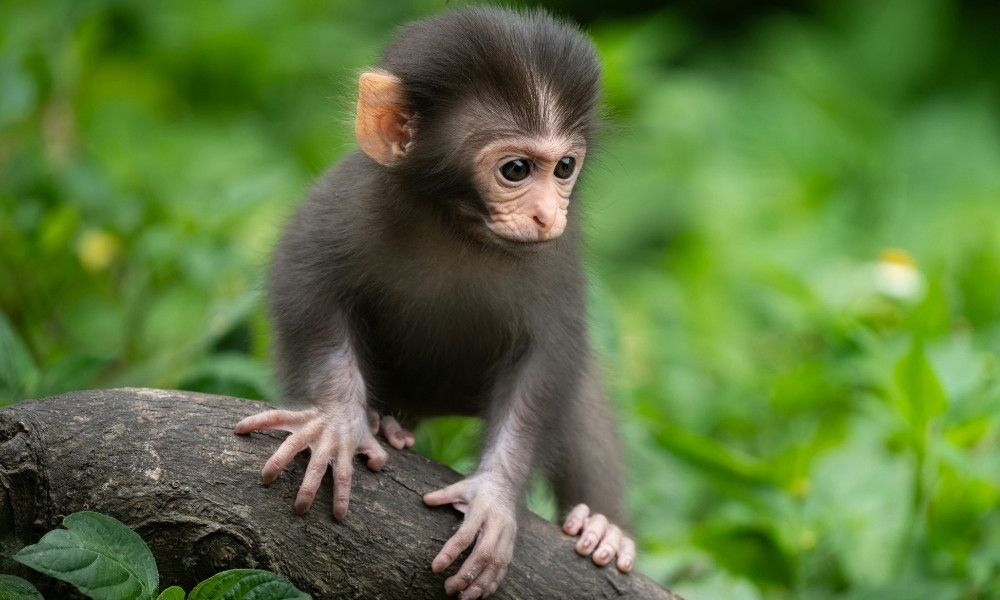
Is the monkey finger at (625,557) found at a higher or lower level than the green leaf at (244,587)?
higher

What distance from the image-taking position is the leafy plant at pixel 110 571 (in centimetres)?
300

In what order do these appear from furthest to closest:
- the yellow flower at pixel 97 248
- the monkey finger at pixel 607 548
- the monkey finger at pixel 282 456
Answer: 1. the yellow flower at pixel 97 248
2. the monkey finger at pixel 607 548
3. the monkey finger at pixel 282 456

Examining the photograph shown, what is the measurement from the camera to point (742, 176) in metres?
9.70

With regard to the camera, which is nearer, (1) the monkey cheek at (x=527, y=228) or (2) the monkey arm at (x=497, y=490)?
(2) the monkey arm at (x=497, y=490)

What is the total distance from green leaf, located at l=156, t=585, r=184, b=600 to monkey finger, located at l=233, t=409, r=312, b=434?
1.89 feet

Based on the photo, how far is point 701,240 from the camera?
9.11 meters

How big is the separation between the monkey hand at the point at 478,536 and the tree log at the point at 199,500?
50 mm

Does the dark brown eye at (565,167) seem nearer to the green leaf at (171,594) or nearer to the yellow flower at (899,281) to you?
the green leaf at (171,594)

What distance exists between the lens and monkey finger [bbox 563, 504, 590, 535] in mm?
4176

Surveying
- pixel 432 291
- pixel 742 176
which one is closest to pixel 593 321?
pixel 432 291

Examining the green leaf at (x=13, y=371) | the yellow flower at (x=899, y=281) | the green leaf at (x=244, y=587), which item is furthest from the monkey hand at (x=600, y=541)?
the yellow flower at (x=899, y=281)

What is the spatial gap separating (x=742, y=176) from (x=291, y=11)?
4522mm

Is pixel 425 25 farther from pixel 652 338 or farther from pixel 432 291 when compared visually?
pixel 652 338

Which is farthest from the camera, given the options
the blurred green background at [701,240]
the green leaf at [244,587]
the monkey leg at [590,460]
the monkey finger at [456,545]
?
the blurred green background at [701,240]
